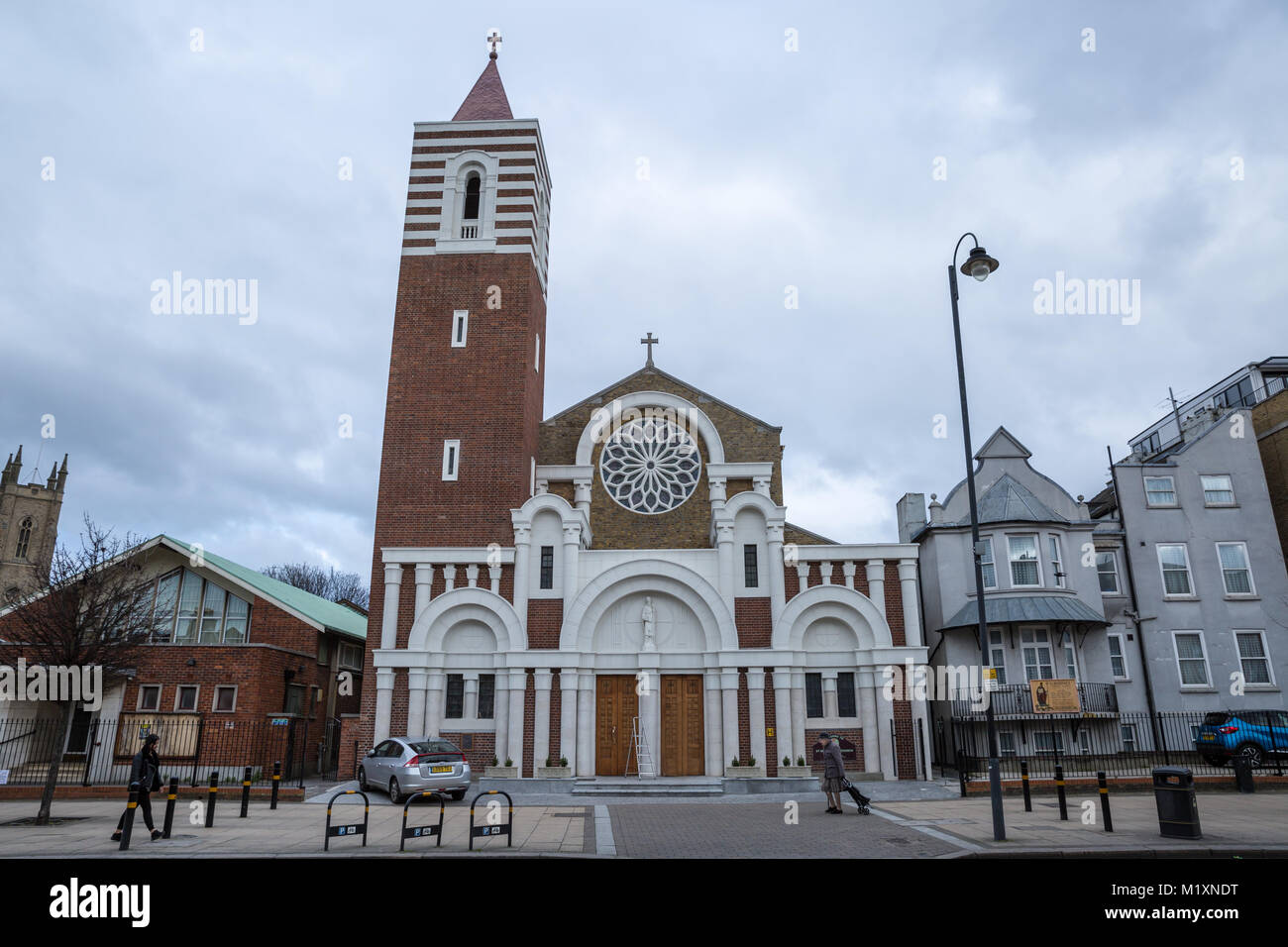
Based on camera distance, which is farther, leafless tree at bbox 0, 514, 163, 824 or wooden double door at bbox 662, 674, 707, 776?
wooden double door at bbox 662, 674, 707, 776

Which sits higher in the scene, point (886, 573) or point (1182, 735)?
point (886, 573)

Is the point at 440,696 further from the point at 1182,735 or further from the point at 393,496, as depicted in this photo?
the point at 1182,735

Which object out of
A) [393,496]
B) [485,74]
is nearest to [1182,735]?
[393,496]

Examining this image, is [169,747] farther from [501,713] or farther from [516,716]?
[516,716]

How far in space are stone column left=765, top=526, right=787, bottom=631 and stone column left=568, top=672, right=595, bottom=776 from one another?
603 cm

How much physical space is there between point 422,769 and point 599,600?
829 centimetres

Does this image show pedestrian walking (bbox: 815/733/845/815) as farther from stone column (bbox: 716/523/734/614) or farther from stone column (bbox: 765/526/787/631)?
stone column (bbox: 716/523/734/614)

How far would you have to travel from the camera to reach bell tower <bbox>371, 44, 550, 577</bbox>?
28.1 m

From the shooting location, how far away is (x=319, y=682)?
30.2 meters

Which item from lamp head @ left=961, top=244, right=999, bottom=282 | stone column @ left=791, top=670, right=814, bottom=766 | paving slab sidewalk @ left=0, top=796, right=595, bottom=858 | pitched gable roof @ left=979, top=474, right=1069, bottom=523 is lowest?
paving slab sidewalk @ left=0, top=796, right=595, bottom=858

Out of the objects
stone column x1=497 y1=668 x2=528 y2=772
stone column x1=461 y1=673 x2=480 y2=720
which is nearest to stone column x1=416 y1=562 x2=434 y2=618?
stone column x1=461 y1=673 x2=480 y2=720

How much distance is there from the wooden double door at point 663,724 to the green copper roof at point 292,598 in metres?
11.2

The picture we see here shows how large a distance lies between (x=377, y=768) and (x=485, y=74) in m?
30.2
